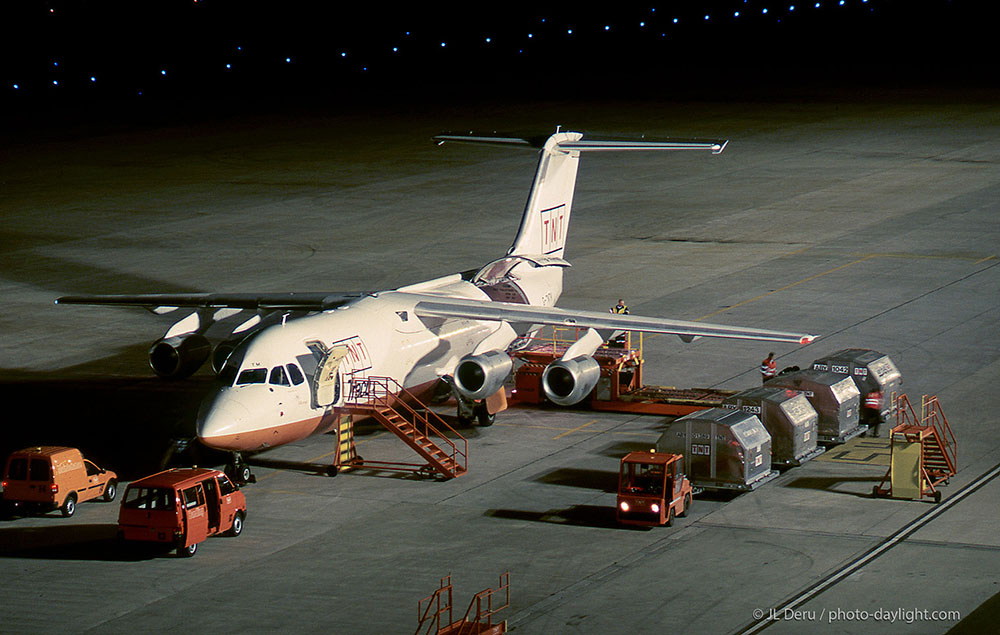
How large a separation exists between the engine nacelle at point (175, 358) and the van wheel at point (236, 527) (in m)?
7.81

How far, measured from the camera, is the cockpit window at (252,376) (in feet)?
92.9

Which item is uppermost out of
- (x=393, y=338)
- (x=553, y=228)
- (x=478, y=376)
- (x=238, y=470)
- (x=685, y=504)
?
(x=553, y=228)

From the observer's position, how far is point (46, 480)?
86.9 ft

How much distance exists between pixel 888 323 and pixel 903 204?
21464 millimetres

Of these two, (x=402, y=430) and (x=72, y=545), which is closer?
(x=72, y=545)

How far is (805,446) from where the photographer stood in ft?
94.6

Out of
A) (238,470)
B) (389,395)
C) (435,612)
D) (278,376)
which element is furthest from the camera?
(389,395)

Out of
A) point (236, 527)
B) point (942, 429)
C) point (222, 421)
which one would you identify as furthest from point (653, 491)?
point (942, 429)

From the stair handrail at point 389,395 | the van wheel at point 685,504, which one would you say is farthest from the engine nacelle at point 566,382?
the van wheel at point 685,504

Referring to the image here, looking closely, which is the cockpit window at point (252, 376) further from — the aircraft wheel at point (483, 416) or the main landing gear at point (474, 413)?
the aircraft wheel at point (483, 416)

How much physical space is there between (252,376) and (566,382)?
6633mm

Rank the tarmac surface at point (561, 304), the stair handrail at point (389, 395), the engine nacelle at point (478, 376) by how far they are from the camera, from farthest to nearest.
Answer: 1. the engine nacelle at point (478, 376)
2. the stair handrail at point (389, 395)
3. the tarmac surface at point (561, 304)

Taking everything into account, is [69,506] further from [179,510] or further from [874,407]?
[874,407]

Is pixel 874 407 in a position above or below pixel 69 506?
above
